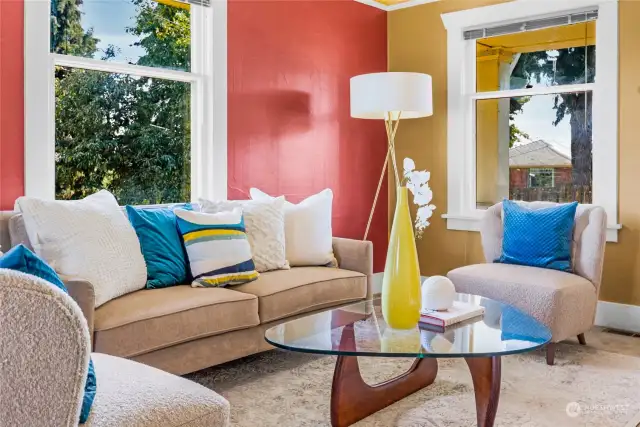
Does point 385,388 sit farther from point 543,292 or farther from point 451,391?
point 543,292

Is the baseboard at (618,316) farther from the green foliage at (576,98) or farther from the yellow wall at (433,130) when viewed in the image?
the green foliage at (576,98)

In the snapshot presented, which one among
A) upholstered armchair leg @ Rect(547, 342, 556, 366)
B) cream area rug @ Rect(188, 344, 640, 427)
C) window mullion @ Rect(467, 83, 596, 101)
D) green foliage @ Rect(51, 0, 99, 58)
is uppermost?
green foliage @ Rect(51, 0, 99, 58)

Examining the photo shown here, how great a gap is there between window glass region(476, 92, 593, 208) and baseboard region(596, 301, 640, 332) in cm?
73

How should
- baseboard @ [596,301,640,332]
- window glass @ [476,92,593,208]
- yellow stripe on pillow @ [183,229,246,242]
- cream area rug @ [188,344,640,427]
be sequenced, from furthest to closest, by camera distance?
window glass @ [476,92,593,208] → baseboard @ [596,301,640,332] → yellow stripe on pillow @ [183,229,246,242] → cream area rug @ [188,344,640,427]

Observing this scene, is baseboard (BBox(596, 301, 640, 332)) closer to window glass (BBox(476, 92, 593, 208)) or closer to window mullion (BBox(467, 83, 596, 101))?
window glass (BBox(476, 92, 593, 208))

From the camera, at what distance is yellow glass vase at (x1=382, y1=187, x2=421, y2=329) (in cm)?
231

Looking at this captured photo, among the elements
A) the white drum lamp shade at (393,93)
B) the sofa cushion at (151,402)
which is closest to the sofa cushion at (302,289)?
the white drum lamp shade at (393,93)

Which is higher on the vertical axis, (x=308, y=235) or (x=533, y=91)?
(x=533, y=91)

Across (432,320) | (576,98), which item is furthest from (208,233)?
(576,98)

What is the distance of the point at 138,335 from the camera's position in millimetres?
2475

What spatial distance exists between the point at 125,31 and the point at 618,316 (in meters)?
3.58

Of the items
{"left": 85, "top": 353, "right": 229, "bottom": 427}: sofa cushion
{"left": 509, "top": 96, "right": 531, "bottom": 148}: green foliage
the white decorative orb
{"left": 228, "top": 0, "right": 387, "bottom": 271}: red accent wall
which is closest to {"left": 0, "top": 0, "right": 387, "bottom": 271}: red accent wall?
{"left": 228, "top": 0, "right": 387, "bottom": 271}: red accent wall

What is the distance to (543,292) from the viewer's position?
3.22 metres

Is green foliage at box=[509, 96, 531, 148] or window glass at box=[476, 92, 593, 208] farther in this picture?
green foliage at box=[509, 96, 531, 148]
